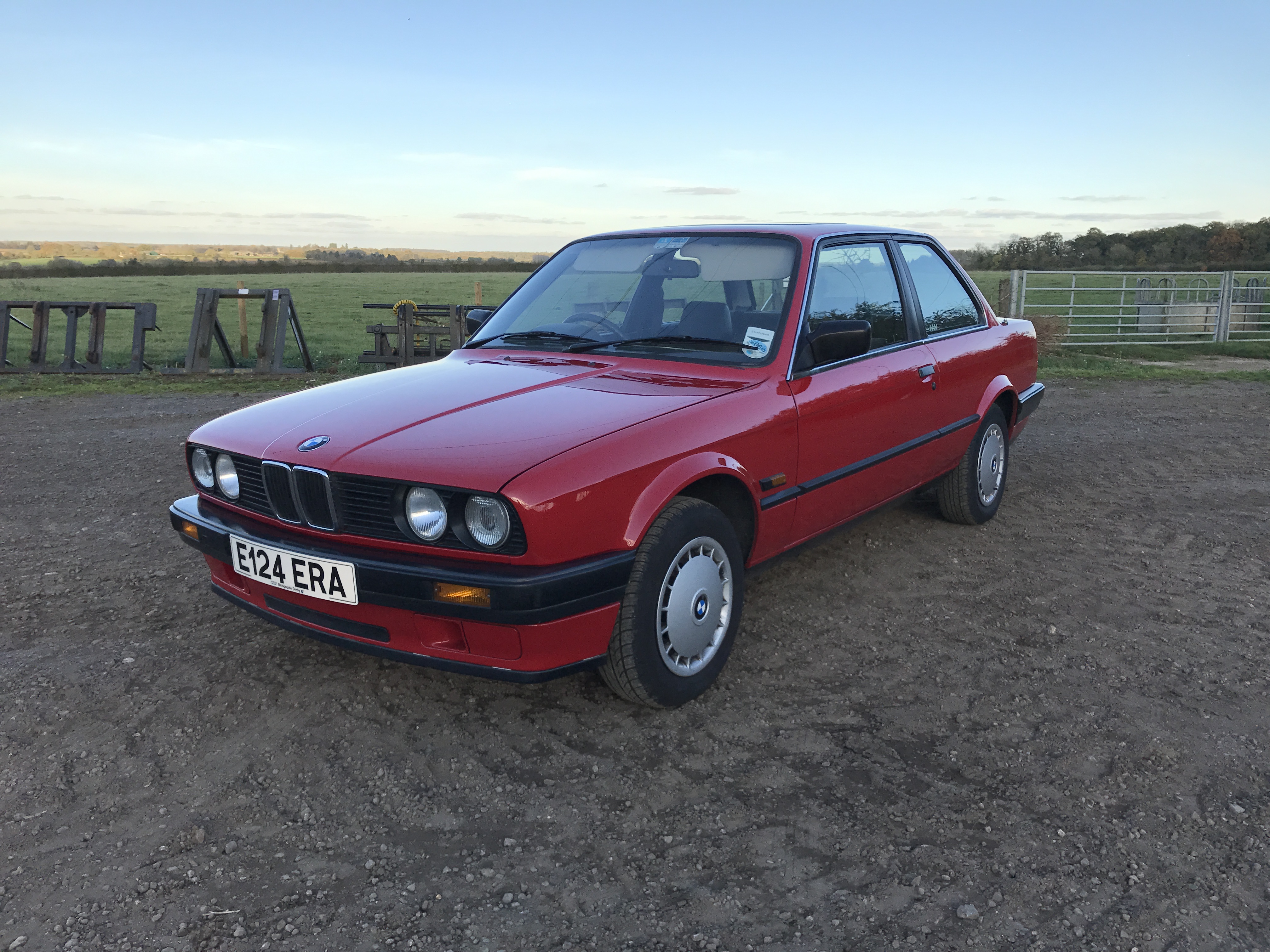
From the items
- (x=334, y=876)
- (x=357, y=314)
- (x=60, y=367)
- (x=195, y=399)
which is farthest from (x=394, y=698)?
(x=357, y=314)

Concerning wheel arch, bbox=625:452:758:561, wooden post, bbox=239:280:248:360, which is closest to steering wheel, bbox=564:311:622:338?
wheel arch, bbox=625:452:758:561

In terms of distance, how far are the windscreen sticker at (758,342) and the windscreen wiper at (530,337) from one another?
0.67m

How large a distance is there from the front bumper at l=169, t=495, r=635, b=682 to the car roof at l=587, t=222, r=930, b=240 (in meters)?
1.84

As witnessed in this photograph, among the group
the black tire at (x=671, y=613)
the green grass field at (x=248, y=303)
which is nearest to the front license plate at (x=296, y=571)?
the black tire at (x=671, y=613)

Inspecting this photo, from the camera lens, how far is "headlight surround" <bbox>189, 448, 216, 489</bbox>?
10.7ft

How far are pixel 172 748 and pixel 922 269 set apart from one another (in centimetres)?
400

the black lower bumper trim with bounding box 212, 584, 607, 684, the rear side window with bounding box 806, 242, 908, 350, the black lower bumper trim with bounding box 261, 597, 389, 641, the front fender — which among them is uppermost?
the rear side window with bounding box 806, 242, 908, 350

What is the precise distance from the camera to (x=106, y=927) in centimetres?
210

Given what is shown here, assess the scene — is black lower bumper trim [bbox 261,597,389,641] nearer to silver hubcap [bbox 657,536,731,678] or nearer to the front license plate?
the front license plate

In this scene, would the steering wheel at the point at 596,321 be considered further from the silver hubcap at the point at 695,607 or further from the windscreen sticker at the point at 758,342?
the silver hubcap at the point at 695,607

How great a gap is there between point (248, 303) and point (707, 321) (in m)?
42.3

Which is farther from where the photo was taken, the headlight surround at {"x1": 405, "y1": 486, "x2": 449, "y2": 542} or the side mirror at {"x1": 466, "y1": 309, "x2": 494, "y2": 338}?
the side mirror at {"x1": 466, "y1": 309, "x2": 494, "y2": 338}

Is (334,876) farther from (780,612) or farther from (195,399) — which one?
(195,399)

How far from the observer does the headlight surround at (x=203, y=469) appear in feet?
10.7
